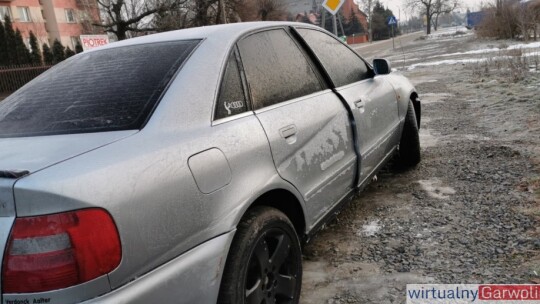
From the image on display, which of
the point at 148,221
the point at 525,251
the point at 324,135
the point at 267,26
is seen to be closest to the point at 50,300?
the point at 148,221

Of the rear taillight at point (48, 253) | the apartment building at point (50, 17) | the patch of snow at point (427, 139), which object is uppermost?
the apartment building at point (50, 17)

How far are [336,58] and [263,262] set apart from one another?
2.03m

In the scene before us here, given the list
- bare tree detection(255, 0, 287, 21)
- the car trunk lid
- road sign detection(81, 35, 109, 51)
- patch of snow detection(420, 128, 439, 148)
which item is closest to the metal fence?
road sign detection(81, 35, 109, 51)

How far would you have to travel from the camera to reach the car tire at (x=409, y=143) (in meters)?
4.52

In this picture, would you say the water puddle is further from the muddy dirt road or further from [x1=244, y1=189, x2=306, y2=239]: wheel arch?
[x1=244, y1=189, x2=306, y2=239]: wheel arch

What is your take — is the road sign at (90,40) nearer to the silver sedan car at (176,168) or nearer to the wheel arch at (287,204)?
the silver sedan car at (176,168)

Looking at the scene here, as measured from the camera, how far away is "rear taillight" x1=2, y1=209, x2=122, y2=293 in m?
1.36

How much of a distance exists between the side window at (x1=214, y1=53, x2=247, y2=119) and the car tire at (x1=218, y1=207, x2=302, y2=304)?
49 cm

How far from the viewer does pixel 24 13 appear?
41.9 metres

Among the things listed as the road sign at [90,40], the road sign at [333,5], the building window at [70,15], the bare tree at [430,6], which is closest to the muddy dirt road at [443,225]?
the road sign at [333,5]

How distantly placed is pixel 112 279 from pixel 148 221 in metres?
0.22

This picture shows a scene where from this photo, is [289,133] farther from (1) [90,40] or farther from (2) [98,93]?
(1) [90,40]

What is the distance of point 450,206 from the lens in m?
3.68

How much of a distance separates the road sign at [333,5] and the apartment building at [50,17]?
32084 mm
